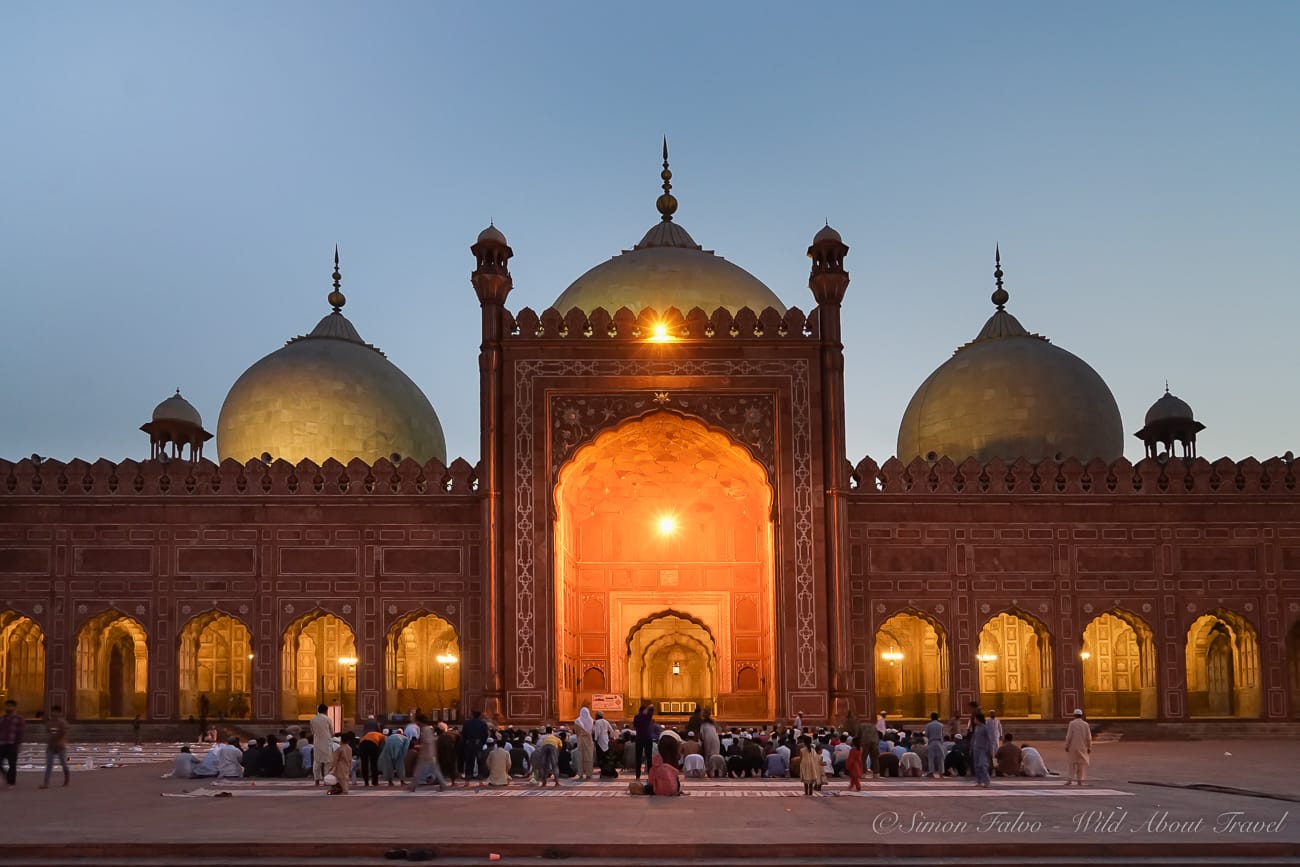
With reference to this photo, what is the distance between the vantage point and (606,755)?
1566 cm

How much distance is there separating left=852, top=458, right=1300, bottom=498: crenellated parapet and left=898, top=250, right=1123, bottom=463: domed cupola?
4450 millimetres

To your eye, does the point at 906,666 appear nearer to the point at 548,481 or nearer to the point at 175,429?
the point at 548,481

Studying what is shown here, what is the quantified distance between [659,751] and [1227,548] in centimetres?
1328

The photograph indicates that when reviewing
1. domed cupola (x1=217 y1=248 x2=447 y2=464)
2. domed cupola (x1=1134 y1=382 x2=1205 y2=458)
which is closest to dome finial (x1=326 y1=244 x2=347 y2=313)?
domed cupola (x1=217 y1=248 x2=447 y2=464)

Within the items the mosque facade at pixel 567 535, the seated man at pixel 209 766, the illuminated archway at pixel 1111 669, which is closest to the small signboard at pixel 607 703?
the mosque facade at pixel 567 535

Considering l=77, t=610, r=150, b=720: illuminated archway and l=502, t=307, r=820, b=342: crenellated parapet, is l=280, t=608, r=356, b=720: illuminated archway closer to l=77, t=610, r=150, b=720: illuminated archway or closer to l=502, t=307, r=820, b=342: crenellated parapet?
l=77, t=610, r=150, b=720: illuminated archway

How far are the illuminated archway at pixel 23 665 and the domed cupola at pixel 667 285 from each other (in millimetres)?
10948

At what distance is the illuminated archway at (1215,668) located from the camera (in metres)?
24.2

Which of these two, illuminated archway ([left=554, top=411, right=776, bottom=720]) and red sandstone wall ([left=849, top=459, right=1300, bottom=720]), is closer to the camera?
red sandstone wall ([left=849, top=459, right=1300, bottom=720])

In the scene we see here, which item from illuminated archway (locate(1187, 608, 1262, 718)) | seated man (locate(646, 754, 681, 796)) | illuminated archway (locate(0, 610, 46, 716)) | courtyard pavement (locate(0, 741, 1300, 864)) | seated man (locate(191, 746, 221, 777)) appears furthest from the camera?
illuminated archway (locate(0, 610, 46, 716))

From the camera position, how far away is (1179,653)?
23406 millimetres

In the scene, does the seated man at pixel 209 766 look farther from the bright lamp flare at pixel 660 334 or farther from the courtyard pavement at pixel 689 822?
the bright lamp flare at pixel 660 334

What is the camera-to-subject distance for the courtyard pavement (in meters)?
9.31

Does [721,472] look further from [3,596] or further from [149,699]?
[3,596]
